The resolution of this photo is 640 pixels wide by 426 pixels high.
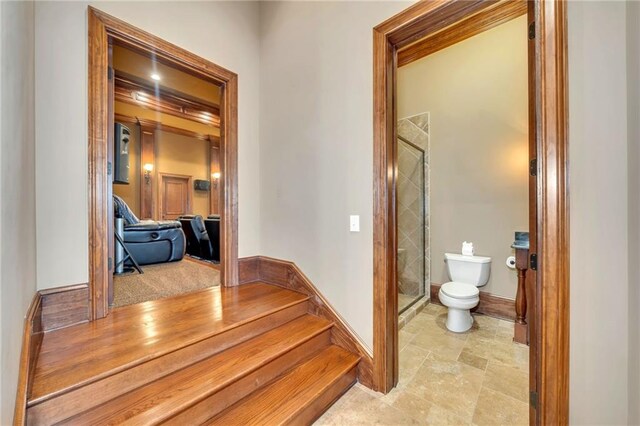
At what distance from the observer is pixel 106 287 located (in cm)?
181

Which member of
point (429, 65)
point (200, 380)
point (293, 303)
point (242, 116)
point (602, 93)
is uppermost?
point (429, 65)

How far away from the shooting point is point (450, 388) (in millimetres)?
1761

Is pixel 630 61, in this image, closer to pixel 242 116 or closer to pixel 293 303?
pixel 293 303

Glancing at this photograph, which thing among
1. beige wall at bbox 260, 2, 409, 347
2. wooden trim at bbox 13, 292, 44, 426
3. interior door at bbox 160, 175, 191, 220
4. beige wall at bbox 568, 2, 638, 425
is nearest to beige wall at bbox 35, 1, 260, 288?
wooden trim at bbox 13, 292, 44, 426

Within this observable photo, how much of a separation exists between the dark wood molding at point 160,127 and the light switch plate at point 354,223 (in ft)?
22.1

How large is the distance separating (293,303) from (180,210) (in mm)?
6854

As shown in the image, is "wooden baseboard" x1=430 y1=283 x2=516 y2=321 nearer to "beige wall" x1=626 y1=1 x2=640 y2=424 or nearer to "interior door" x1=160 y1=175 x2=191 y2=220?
"beige wall" x1=626 y1=1 x2=640 y2=424

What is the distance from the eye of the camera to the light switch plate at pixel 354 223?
1887mm

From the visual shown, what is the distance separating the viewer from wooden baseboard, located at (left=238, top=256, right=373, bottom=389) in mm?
1832

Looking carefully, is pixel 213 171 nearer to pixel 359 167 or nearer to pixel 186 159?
pixel 186 159

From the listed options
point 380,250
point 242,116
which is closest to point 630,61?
point 380,250

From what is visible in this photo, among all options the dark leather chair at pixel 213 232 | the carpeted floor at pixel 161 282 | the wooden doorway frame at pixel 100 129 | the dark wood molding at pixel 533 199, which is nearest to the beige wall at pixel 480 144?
the dark wood molding at pixel 533 199

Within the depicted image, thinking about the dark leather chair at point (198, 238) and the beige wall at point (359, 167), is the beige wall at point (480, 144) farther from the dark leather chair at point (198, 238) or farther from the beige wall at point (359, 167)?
→ the dark leather chair at point (198, 238)

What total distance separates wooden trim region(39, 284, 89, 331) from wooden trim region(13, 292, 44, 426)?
0.04m
